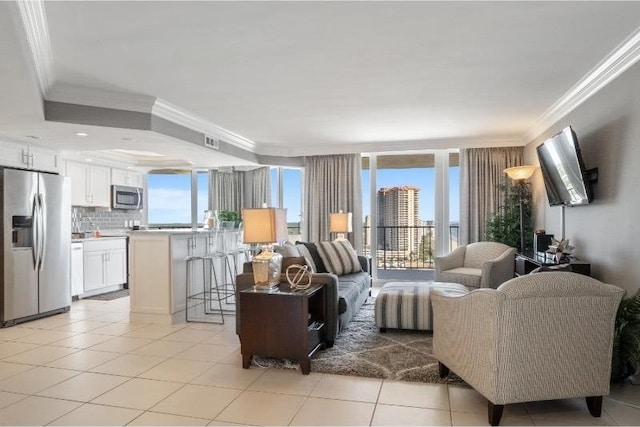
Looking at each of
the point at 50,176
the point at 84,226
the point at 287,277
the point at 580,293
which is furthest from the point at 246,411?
the point at 84,226

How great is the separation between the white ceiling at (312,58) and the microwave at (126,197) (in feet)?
7.26

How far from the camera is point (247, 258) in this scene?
21.9ft

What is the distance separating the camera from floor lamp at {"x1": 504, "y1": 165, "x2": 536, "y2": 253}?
5.39m

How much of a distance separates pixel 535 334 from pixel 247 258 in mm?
4993

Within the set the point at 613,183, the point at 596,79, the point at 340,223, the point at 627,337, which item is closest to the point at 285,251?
the point at 340,223

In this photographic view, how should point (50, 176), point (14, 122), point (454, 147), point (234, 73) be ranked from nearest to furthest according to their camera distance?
point (234, 73) < point (14, 122) < point (50, 176) < point (454, 147)

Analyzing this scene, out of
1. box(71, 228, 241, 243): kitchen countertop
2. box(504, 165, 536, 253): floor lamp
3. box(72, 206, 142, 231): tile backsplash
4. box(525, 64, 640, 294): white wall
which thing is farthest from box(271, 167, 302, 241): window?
box(525, 64, 640, 294): white wall

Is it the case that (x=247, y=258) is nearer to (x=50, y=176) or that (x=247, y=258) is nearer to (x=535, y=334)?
(x=50, y=176)

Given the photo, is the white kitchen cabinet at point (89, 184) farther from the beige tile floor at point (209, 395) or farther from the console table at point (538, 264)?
the console table at point (538, 264)

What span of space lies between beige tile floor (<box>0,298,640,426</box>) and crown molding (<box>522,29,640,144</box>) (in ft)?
7.75

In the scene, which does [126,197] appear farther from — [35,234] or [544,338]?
[544,338]

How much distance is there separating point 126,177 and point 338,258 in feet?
15.5

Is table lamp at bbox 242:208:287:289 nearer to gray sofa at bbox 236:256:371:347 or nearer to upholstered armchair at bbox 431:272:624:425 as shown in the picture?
gray sofa at bbox 236:256:371:347

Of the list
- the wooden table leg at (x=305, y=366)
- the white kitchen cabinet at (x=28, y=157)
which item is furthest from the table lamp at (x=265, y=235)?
the white kitchen cabinet at (x=28, y=157)
